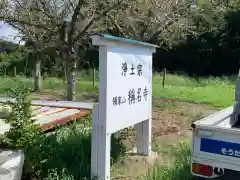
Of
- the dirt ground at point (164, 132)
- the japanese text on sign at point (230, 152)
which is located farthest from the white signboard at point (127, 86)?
Answer: the japanese text on sign at point (230, 152)

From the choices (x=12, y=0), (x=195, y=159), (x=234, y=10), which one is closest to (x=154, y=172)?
(x=195, y=159)

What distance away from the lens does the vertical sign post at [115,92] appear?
12.2 feet

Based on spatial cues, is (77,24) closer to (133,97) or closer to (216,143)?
(133,97)

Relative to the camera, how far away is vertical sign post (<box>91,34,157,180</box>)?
3732mm

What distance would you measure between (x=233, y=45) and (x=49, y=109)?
73.5ft

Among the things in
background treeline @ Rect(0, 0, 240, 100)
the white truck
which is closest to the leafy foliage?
the white truck

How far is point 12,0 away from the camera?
8859 mm

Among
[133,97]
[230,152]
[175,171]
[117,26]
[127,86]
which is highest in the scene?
[117,26]

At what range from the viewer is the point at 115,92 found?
391 centimetres

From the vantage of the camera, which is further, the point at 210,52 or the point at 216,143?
the point at 210,52

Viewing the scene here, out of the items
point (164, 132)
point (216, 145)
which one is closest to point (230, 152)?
point (216, 145)

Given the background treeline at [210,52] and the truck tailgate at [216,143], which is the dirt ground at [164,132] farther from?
the background treeline at [210,52]

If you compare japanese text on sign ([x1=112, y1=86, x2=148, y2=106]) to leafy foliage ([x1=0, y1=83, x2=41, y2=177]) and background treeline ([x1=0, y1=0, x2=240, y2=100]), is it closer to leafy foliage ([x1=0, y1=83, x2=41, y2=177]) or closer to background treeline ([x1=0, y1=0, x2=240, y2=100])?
leafy foliage ([x1=0, y1=83, x2=41, y2=177])

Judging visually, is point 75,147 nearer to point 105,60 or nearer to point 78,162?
point 78,162
